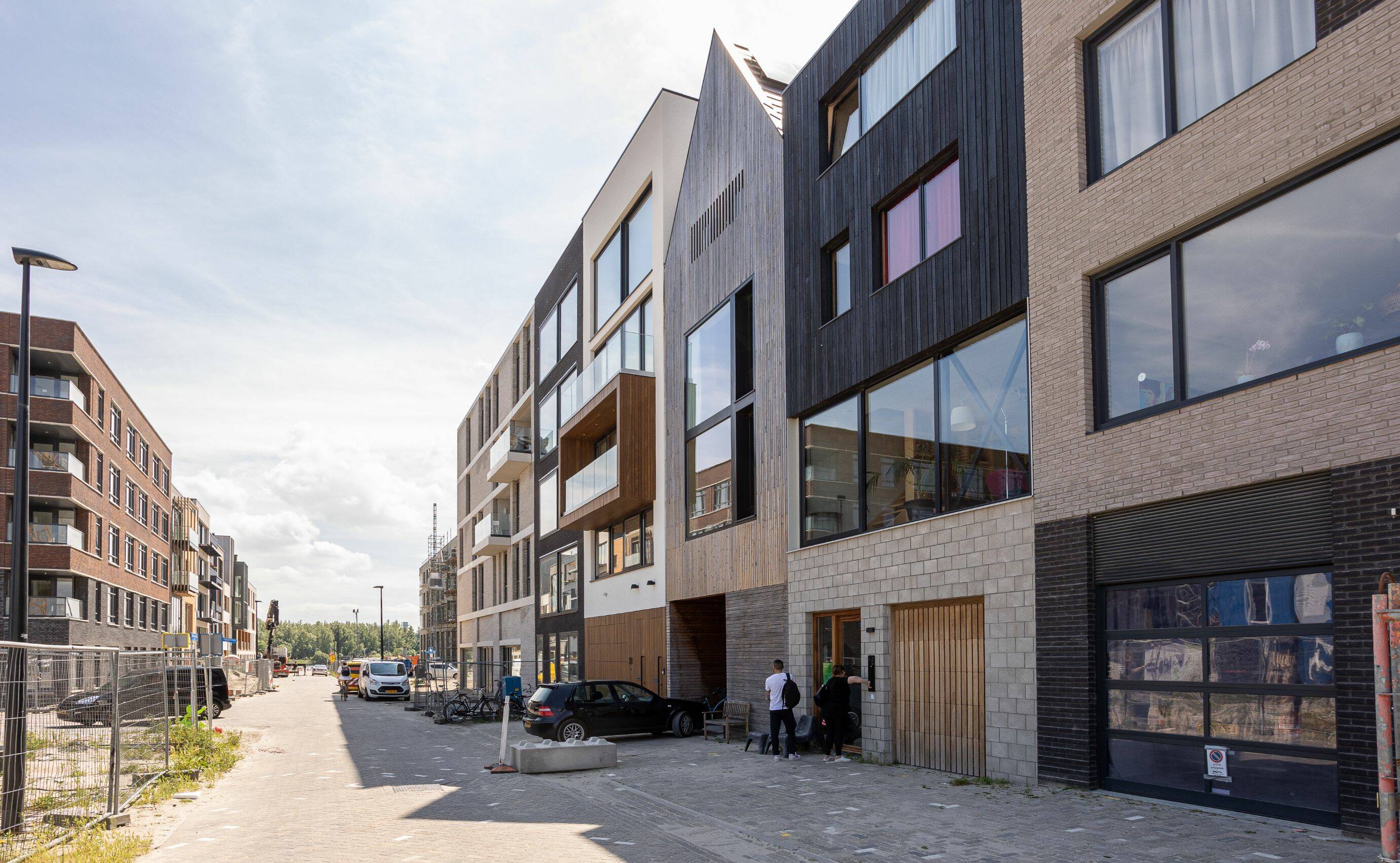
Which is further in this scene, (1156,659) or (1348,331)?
(1156,659)

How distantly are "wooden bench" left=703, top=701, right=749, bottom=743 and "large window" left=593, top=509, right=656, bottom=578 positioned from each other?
237 inches

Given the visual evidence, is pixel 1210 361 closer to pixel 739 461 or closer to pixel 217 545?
pixel 739 461

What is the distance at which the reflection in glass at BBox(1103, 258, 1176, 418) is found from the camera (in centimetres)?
1162

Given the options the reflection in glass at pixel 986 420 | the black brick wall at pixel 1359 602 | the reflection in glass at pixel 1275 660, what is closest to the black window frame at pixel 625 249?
the reflection in glass at pixel 986 420

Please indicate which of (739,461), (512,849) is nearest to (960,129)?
(739,461)

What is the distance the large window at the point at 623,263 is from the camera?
1144 inches

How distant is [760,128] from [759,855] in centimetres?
1541

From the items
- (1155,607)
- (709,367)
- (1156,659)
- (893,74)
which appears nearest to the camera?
(1156,659)

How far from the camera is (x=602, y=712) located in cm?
2181

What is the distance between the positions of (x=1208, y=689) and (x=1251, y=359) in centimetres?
319

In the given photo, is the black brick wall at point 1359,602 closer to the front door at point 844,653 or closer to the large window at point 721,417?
the front door at point 844,653

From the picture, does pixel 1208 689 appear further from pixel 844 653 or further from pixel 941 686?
pixel 844 653

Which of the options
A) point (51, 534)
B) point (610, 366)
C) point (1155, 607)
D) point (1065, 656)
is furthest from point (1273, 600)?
point (51, 534)

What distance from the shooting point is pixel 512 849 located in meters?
10.0
